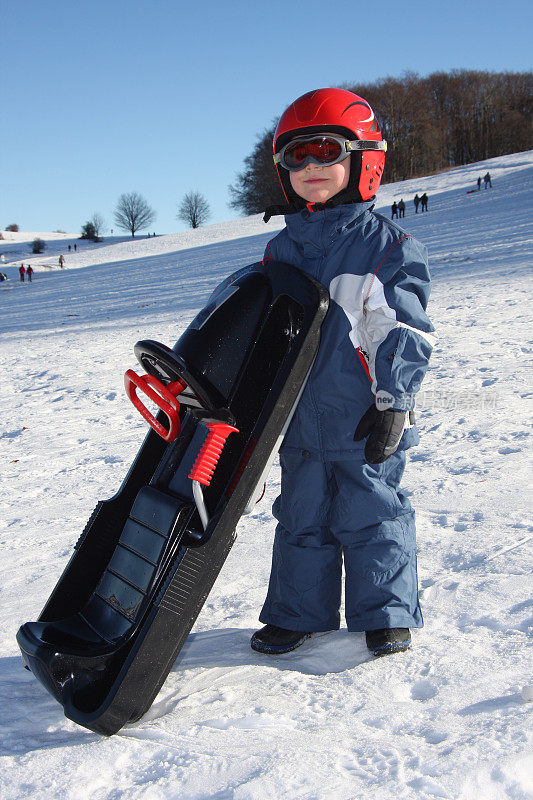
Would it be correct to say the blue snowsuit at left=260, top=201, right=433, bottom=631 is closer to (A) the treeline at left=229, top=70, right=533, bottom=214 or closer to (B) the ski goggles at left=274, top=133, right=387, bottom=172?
(B) the ski goggles at left=274, top=133, right=387, bottom=172

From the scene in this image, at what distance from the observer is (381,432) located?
2.18 m

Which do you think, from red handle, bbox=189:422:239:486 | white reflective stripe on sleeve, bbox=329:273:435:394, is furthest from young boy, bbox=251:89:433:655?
red handle, bbox=189:422:239:486

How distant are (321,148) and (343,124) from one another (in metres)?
0.11

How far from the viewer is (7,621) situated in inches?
105

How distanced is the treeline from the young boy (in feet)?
184

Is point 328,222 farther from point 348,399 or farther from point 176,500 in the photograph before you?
point 176,500

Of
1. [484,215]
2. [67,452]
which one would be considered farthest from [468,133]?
[67,452]

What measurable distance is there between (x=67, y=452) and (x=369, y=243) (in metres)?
3.30

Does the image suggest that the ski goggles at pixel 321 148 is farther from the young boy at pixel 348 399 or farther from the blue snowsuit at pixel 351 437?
Answer: the blue snowsuit at pixel 351 437

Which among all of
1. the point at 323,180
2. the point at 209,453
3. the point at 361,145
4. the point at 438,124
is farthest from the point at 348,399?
the point at 438,124

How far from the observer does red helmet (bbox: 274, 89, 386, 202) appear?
2393 millimetres

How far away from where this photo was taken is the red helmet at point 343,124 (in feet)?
7.85

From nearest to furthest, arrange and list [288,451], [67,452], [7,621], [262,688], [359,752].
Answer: [359,752], [262,688], [288,451], [7,621], [67,452]

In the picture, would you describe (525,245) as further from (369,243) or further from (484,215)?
(369,243)
